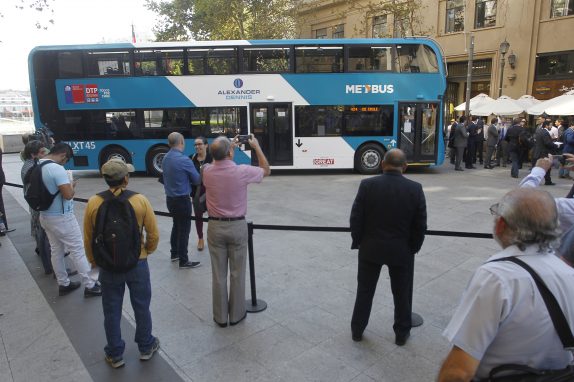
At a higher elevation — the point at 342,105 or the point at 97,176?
the point at 342,105

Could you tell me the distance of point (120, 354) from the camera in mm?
3332

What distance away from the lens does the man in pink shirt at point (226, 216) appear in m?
3.72

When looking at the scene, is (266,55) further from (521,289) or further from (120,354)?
(521,289)

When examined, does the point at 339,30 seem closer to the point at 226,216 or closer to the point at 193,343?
the point at 226,216

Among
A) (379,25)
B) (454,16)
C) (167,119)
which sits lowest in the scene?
(167,119)

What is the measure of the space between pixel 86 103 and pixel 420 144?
411 inches

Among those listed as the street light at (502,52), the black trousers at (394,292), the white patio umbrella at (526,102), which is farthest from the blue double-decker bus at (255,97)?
the black trousers at (394,292)

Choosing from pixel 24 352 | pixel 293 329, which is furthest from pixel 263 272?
pixel 24 352

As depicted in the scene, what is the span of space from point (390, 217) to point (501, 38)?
796 inches

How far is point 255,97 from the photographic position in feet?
41.5

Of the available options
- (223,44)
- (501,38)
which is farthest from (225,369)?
(501,38)

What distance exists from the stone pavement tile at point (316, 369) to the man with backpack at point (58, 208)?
252 centimetres

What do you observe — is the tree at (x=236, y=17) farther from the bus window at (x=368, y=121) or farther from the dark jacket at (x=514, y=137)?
the dark jacket at (x=514, y=137)

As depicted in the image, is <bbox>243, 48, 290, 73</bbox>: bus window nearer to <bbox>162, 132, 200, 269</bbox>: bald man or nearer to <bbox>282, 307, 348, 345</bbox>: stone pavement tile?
<bbox>162, 132, 200, 269</bbox>: bald man
